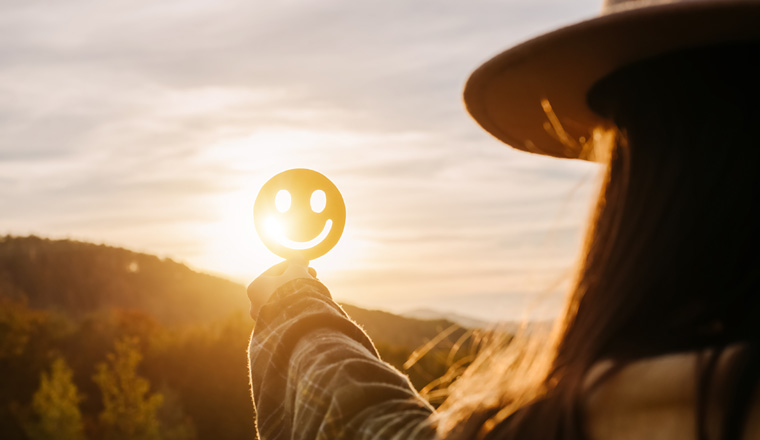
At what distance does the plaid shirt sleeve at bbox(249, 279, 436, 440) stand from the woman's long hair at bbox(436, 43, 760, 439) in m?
0.38

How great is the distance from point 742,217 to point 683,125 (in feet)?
0.58

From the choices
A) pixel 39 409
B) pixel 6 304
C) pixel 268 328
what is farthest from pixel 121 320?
pixel 268 328

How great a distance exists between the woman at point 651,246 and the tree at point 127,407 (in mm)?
39570

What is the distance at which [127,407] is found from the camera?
3944cm

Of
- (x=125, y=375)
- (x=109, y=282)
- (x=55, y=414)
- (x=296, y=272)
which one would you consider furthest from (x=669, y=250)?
(x=109, y=282)

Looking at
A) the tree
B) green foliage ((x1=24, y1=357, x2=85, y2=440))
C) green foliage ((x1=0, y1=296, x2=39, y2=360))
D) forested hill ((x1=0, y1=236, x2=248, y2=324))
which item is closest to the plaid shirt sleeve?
green foliage ((x1=24, y1=357, x2=85, y2=440))

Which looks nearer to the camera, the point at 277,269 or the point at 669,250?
the point at 669,250

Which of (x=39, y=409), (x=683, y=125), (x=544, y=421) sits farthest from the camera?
(x=39, y=409)

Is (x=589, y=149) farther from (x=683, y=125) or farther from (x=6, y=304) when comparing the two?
(x=6, y=304)

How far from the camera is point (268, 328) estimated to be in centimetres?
214

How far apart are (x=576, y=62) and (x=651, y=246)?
392 millimetres

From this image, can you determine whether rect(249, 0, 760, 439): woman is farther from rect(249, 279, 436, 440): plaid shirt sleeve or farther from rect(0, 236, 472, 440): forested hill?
rect(0, 236, 472, 440): forested hill

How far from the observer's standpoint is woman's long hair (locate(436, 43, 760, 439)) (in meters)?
1.14

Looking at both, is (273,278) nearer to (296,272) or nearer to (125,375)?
(296,272)
